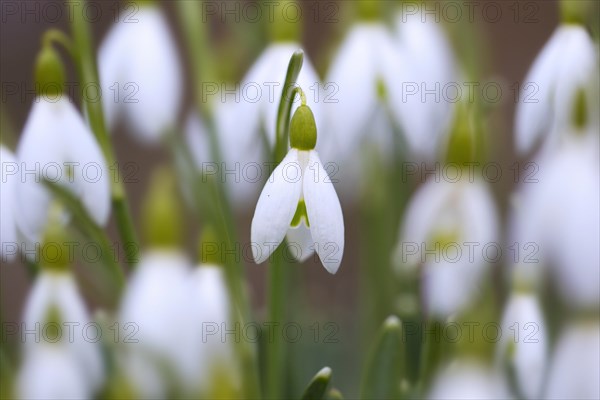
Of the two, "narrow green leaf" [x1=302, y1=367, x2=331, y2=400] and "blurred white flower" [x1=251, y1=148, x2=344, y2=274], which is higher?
"blurred white flower" [x1=251, y1=148, x2=344, y2=274]

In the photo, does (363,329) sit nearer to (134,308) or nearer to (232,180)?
(232,180)

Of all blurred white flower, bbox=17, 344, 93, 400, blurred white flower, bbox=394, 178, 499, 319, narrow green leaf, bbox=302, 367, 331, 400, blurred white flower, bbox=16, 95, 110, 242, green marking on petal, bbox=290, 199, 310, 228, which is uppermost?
blurred white flower, bbox=16, 95, 110, 242

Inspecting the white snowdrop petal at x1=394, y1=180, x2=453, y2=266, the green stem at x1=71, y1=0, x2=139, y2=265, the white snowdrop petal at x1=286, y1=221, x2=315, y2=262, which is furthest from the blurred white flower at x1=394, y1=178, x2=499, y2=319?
the green stem at x1=71, y1=0, x2=139, y2=265

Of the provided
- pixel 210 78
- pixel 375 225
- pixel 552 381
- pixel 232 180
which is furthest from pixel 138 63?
pixel 552 381

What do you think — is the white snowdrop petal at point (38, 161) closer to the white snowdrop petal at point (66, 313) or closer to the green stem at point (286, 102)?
the white snowdrop petal at point (66, 313)

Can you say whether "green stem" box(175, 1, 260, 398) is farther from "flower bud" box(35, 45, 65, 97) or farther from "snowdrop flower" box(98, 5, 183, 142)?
"flower bud" box(35, 45, 65, 97)

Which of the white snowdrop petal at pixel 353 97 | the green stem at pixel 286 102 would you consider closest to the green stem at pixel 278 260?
the green stem at pixel 286 102

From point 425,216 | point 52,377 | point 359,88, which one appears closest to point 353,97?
point 359,88
